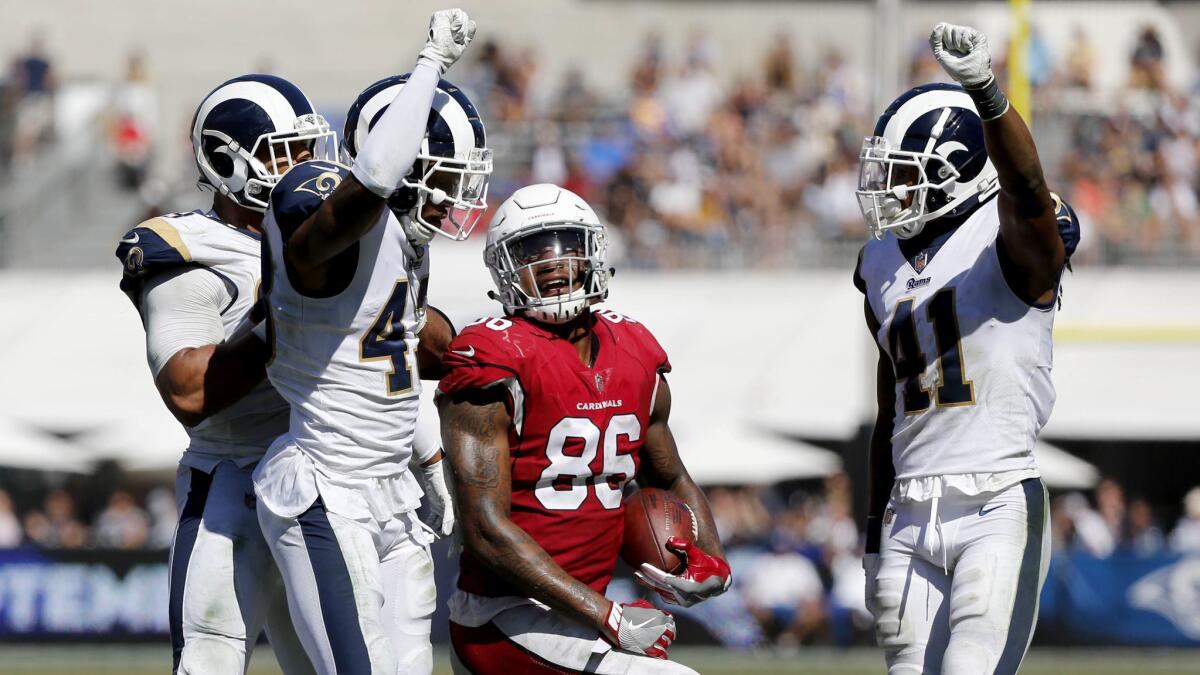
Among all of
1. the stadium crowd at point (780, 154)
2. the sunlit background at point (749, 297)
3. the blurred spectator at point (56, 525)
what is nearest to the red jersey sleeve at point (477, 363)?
the sunlit background at point (749, 297)

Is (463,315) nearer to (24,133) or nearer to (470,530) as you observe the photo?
(24,133)

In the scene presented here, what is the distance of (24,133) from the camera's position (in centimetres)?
1641

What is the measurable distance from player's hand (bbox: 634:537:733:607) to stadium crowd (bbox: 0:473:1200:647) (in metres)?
8.37

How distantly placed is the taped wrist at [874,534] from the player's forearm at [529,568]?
3.48 feet

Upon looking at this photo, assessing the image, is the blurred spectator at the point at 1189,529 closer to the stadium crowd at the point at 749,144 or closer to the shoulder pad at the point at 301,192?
the stadium crowd at the point at 749,144

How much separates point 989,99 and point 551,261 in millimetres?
1205

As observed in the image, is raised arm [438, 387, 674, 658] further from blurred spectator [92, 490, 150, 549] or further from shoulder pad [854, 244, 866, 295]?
blurred spectator [92, 490, 150, 549]

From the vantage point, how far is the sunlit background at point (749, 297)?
506 inches

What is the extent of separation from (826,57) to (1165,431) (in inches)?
223

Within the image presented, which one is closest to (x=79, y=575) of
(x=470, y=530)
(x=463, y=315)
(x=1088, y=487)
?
(x=463, y=315)

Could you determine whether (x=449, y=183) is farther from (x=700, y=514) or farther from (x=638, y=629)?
(x=638, y=629)

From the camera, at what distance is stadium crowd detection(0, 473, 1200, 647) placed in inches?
506

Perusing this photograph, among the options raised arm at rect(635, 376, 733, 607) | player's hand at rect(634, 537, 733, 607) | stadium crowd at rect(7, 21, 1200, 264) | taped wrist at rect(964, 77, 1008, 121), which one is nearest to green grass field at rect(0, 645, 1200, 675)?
stadium crowd at rect(7, 21, 1200, 264)

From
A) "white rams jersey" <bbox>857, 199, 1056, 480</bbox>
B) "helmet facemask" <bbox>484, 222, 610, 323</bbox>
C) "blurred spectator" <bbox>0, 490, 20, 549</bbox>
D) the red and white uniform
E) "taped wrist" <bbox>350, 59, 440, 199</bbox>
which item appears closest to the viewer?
"taped wrist" <bbox>350, 59, 440, 199</bbox>
